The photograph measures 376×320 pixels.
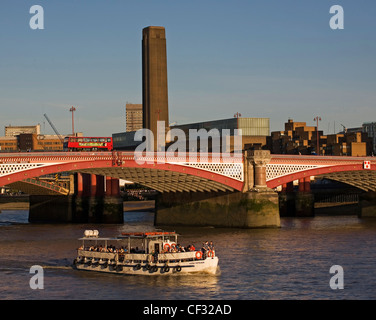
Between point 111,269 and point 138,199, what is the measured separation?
111 metres

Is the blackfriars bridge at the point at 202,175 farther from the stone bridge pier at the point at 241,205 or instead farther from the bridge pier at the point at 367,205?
the bridge pier at the point at 367,205

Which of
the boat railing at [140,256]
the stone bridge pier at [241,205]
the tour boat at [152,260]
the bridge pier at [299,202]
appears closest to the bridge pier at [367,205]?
the bridge pier at [299,202]

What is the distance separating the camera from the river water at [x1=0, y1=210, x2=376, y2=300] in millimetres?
51219

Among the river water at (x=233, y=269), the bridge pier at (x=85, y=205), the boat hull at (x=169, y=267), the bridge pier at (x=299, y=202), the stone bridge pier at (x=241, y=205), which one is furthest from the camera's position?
the bridge pier at (x=299, y=202)

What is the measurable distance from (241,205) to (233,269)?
118 ft

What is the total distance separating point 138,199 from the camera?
560 feet

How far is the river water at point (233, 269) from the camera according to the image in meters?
51.2

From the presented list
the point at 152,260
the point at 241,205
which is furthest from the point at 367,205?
the point at 152,260

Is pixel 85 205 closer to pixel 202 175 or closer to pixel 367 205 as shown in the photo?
pixel 202 175

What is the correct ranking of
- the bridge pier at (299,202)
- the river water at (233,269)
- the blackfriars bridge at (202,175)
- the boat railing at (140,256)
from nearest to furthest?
the river water at (233,269) < the boat railing at (140,256) < the blackfriars bridge at (202,175) < the bridge pier at (299,202)

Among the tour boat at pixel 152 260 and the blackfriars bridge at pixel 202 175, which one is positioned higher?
the blackfriars bridge at pixel 202 175

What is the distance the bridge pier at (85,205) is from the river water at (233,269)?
59.4ft

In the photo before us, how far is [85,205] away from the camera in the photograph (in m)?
117

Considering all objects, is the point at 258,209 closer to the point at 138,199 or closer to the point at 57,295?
the point at 57,295
